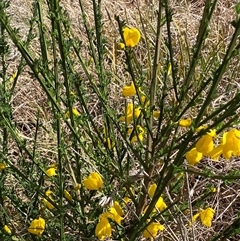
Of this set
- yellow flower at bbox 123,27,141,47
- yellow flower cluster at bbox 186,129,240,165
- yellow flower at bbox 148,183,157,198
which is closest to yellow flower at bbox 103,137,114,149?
yellow flower at bbox 148,183,157,198

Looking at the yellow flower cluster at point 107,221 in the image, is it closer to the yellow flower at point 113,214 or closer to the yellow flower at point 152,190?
the yellow flower at point 113,214

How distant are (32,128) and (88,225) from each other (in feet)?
4.34

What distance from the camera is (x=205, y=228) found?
2.04 metres

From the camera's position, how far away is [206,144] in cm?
117

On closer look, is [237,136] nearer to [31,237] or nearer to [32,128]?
[31,237]

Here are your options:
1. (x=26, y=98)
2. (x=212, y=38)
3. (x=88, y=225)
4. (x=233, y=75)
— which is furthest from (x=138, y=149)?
(x=212, y=38)

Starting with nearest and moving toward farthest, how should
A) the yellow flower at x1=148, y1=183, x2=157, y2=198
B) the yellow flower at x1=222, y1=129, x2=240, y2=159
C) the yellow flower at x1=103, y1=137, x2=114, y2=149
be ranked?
1. the yellow flower at x1=222, y1=129, x2=240, y2=159
2. the yellow flower at x1=148, y1=183, x2=157, y2=198
3. the yellow flower at x1=103, y1=137, x2=114, y2=149

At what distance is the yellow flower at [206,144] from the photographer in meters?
1.17

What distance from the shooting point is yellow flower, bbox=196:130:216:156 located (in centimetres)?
117

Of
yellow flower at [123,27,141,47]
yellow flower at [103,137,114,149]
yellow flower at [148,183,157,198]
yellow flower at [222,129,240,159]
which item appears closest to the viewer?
yellow flower at [222,129,240,159]

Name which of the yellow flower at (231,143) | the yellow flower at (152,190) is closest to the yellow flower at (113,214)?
the yellow flower at (152,190)

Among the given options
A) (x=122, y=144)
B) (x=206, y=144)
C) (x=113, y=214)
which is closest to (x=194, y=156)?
(x=206, y=144)

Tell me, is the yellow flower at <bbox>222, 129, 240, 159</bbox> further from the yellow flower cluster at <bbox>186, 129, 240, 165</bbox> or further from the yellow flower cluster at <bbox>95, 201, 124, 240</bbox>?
the yellow flower cluster at <bbox>95, 201, 124, 240</bbox>

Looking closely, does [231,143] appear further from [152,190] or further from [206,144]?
[152,190]
